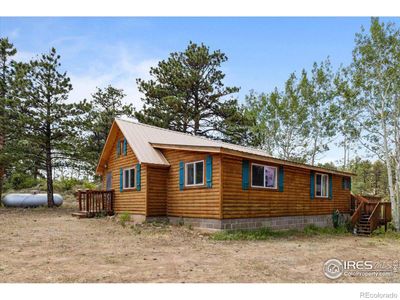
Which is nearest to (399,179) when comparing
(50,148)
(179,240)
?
(179,240)

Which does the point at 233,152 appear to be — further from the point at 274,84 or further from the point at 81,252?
the point at 274,84

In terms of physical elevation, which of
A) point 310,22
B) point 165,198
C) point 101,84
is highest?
point 101,84

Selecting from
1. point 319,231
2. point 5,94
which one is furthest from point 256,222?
point 5,94

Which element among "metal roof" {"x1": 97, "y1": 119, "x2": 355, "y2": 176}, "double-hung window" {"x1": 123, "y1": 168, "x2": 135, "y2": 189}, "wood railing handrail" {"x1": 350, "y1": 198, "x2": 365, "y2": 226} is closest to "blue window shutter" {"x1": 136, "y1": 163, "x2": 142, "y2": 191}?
"metal roof" {"x1": 97, "y1": 119, "x2": 355, "y2": 176}

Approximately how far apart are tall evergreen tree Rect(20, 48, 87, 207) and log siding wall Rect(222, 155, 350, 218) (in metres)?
16.3

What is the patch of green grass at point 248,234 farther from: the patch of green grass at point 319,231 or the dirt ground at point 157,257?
the patch of green grass at point 319,231

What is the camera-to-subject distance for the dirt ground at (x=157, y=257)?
21.8 ft

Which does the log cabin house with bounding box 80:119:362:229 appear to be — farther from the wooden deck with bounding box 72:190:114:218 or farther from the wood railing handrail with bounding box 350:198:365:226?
the wood railing handrail with bounding box 350:198:365:226

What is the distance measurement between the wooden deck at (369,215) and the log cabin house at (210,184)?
162 cm

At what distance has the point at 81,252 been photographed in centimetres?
→ 914

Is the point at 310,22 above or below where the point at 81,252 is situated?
above

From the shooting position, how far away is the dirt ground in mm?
6652

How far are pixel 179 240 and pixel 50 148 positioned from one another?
1790 centimetres

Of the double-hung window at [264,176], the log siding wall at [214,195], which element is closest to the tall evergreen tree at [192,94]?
the log siding wall at [214,195]
